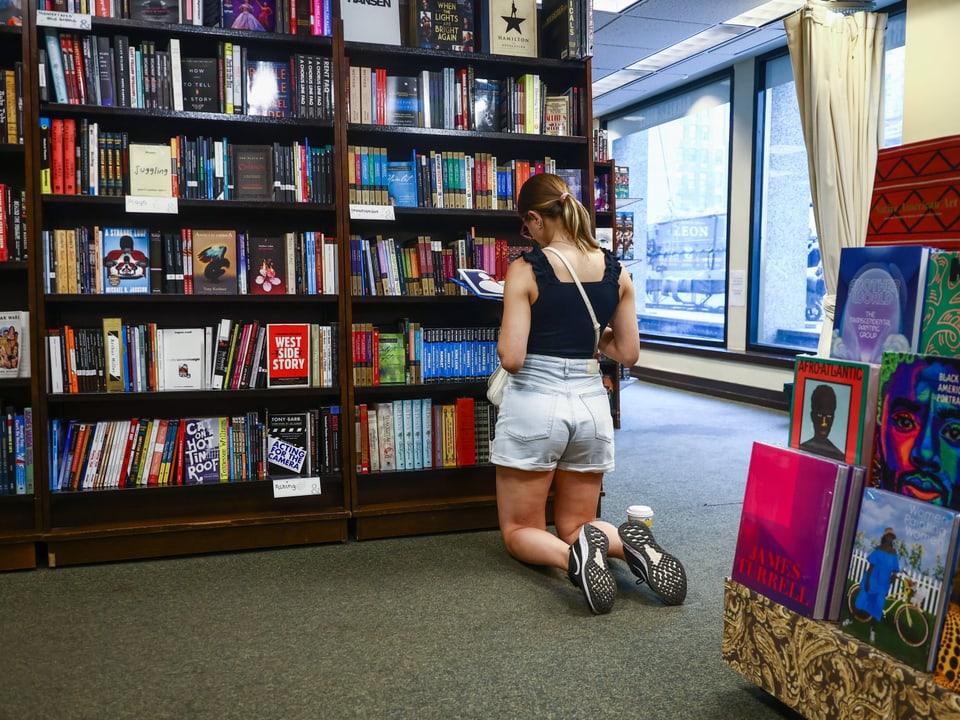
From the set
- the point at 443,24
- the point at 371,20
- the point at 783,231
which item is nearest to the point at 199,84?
the point at 371,20

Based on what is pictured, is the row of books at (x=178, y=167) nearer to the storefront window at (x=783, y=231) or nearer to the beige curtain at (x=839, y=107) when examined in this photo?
the beige curtain at (x=839, y=107)

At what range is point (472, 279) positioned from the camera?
309cm

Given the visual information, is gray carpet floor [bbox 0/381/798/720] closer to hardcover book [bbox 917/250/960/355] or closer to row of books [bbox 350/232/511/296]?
hardcover book [bbox 917/250/960/355]

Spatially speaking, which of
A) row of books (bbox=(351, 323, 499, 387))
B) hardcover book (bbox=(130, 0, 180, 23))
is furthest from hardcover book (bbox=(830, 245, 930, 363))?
hardcover book (bbox=(130, 0, 180, 23))

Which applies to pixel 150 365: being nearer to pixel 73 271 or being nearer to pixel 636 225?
pixel 73 271

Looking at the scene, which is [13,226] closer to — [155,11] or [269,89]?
[155,11]

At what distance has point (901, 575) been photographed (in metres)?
1.51

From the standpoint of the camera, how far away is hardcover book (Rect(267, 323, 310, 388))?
3121 millimetres

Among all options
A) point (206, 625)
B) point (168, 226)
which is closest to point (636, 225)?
point (168, 226)

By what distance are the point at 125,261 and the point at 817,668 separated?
2675mm

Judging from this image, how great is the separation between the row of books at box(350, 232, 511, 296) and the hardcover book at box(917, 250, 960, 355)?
2005mm

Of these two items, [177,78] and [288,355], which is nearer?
[177,78]

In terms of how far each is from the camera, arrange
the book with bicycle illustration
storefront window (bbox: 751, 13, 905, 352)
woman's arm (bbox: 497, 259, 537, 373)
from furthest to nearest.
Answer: storefront window (bbox: 751, 13, 905, 352) < woman's arm (bbox: 497, 259, 537, 373) < the book with bicycle illustration

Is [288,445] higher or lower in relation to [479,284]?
lower
